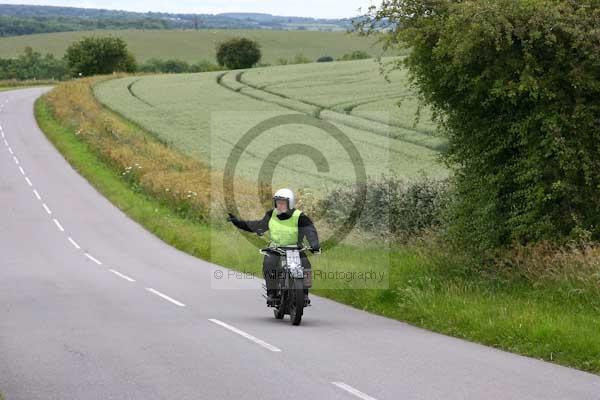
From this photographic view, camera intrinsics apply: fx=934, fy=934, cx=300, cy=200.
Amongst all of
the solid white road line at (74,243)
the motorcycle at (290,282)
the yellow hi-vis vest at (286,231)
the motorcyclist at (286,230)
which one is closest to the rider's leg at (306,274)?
the motorcyclist at (286,230)

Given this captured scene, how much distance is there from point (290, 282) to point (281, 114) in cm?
4068

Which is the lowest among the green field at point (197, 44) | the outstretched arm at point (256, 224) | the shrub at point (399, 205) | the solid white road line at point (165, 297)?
the green field at point (197, 44)


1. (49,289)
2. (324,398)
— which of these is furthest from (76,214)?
(324,398)

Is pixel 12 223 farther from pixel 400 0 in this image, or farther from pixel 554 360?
pixel 554 360

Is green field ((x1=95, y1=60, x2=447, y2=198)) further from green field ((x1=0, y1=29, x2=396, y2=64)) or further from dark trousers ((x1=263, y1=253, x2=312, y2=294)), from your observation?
green field ((x1=0, y1=29, x2=396, y2=64))

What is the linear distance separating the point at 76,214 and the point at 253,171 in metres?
7.15

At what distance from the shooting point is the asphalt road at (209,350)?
9211mm

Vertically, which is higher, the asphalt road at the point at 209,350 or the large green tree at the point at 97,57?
the asphalt road at the point at 209,350

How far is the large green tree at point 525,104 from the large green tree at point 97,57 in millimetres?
106566

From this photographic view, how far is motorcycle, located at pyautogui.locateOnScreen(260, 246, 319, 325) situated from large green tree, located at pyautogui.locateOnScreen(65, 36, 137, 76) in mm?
108791

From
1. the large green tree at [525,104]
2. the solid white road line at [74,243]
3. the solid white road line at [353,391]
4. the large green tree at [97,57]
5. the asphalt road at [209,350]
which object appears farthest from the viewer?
the large green tree at [97,57]

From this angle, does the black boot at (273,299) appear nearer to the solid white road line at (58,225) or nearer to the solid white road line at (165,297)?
the solid white road line at (165,297)
